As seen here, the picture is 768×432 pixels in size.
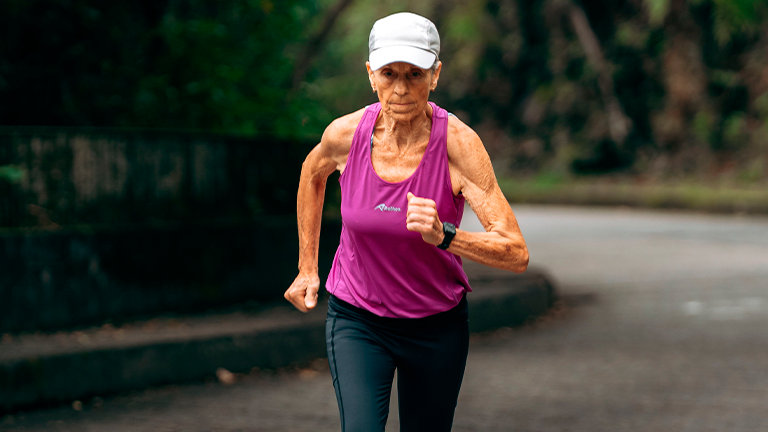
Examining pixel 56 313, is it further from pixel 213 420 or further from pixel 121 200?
pixel 213 420

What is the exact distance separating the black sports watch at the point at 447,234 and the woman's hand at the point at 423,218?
0.04 meters

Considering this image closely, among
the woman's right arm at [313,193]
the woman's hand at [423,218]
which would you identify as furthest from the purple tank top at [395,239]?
the woman's hand at [423,218]

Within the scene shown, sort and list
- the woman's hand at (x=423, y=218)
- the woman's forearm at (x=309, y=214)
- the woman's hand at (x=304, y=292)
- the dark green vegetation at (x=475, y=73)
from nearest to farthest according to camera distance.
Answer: the woman's hand at (x=423, y=218) → the woman's hand at (x=304, y=292) → the woman's forearm at (x=309, y=214) → the dark green vegetation at (x=475, y=73)

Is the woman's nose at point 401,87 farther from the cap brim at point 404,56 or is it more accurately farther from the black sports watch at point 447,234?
the black sports watch at point 447,234

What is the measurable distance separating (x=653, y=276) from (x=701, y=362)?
4.40 m

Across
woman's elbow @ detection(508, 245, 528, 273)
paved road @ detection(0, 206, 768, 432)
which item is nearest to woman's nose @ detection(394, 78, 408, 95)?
woman's elbow @ detection(508, 245, 528, 273)

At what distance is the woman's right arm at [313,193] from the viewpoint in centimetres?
331

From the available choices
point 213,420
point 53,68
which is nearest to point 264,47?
point 53,68

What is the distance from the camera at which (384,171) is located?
10.2 ft

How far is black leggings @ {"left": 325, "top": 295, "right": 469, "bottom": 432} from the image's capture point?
3.18 metres

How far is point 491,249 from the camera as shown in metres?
2.97

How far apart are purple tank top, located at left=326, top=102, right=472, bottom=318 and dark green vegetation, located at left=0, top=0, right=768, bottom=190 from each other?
13.5ft

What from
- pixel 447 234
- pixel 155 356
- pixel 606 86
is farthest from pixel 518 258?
pixel 606 86

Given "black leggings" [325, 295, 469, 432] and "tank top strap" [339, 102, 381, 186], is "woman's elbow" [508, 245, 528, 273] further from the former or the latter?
"tank top strap" [339, 102, 381, 186]
